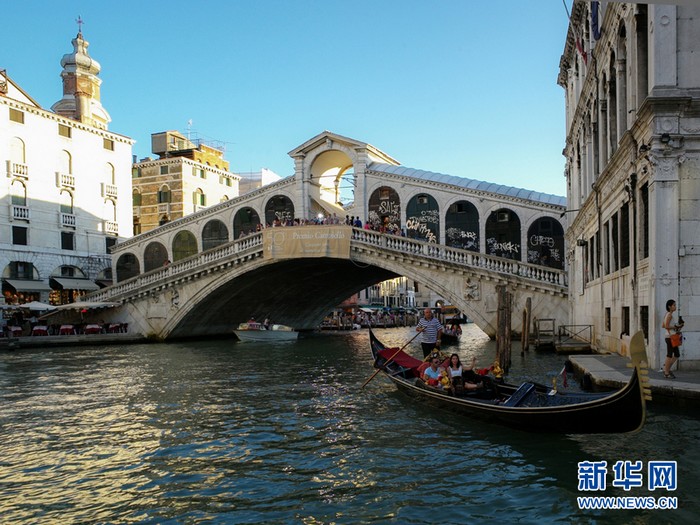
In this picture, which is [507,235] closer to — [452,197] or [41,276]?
[452,197]

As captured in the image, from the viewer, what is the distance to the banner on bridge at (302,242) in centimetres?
2541

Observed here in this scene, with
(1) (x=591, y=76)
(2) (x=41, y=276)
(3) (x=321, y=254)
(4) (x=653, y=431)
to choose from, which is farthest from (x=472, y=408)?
(2) (x=41, y=276)

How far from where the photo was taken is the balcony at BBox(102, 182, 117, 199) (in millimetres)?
33625

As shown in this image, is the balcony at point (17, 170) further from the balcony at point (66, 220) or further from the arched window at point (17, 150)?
the balcony at point (66, 220)

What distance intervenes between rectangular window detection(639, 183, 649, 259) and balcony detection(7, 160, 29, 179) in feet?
83.5

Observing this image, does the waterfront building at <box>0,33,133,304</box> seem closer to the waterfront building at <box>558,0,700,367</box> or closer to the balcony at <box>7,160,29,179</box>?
the balcony at <box>7,160,29,179</box>

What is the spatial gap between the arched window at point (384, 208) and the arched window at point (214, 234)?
24.2ft

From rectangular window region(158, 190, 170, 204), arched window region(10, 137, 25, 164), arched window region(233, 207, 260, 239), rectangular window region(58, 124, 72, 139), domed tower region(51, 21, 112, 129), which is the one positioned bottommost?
arched window region(233, 207, 260, 239)

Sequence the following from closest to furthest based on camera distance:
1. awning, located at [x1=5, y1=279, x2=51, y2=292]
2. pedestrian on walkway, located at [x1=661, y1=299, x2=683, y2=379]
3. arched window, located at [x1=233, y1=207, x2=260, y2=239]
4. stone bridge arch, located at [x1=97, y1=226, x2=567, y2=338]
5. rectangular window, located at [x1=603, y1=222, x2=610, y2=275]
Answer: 1. pedestrian on walkway, located at [x1=661, y1=299, x2=683, y2=379]
2. rectangular window, located at [x1=603, y1=222, x2=610, y2=275]
3. stone bridge arch, located at [x1=97, y1=226, x2=567, y2=338]
4. awning, located at [x1=5, y1=279, x2=51, y2=292]
5. arched window, located at [x1=233, y1=207, x2=260, y2=239]

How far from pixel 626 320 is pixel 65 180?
2599cm

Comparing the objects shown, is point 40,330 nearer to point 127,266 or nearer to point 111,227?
point 127,266

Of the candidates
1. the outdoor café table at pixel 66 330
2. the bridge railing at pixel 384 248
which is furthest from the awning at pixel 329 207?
the outdoor café table at pixel 66 330

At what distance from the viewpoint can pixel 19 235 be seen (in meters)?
29.3

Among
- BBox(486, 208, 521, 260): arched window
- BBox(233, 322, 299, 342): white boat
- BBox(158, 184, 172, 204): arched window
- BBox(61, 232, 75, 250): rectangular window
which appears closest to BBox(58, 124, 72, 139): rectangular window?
BBox(61, 232, 75, 250): rectangular window
